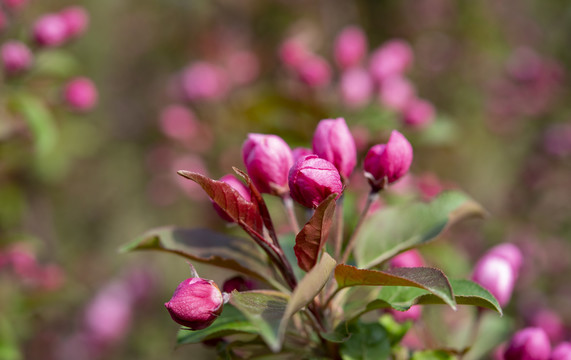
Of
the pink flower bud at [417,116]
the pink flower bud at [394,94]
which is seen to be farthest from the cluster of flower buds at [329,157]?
the pink flower bud at [394,94]

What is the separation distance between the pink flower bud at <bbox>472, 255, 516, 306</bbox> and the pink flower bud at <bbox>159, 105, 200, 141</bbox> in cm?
182

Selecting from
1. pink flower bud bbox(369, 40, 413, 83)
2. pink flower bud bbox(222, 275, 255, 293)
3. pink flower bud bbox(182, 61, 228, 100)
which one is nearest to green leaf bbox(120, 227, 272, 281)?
pink flower bud bbox(222, 275, 255, 293)

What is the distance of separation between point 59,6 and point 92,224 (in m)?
1.52

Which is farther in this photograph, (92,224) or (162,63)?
(162,63)

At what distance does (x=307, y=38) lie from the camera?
277 cm

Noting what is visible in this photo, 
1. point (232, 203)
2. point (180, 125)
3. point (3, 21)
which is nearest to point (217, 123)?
point (180, 125)

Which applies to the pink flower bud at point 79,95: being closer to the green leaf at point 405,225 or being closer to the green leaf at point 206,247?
the green leaf at point 206,247

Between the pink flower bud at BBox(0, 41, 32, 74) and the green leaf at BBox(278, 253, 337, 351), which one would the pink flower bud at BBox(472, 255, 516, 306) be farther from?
the pink flower bud at BBox(0, 41, 32, 74)

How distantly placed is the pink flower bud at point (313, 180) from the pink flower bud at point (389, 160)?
139 millimetres

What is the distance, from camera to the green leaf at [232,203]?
0.84 metres

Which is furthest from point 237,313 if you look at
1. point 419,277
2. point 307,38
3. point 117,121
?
point 117,121

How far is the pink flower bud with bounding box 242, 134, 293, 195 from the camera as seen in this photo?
93 centimetres

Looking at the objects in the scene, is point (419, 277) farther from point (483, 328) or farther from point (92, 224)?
point (92, 224)

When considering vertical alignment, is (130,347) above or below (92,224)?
above
